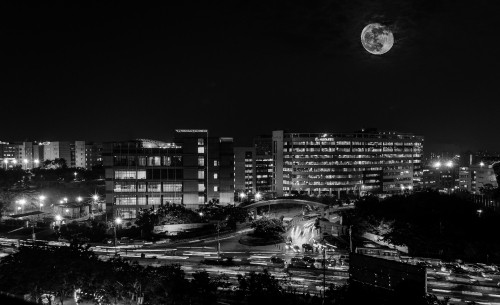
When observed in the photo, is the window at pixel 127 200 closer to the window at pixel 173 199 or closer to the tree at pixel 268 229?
the window at pixel 173 199

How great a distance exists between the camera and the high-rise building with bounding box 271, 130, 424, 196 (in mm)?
72500

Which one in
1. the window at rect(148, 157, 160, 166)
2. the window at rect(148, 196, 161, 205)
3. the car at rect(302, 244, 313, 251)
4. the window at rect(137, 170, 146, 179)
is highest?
the window at rect(148, 157, 160, 166)

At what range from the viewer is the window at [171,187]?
48.2 meters

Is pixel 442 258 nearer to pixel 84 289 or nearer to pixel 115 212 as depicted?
pixel 84 289

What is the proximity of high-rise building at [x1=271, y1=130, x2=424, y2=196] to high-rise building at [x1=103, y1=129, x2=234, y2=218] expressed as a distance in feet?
83.8

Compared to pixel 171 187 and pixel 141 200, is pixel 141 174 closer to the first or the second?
pixel 141 200

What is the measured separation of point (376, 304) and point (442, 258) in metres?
16.7

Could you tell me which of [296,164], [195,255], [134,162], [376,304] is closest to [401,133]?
[296,164]

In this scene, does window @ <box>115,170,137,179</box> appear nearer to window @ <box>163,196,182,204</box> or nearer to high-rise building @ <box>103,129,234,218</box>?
high-rise building @ <box>103,129,234,218</box>

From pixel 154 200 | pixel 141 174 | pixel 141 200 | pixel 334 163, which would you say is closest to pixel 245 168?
pixel 334 163

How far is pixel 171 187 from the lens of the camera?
1902 inches

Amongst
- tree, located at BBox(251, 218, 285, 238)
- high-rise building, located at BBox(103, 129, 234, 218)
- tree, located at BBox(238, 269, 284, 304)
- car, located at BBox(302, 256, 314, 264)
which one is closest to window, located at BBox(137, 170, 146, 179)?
high-rise building, located at BBox(103, 129, 234, 218)

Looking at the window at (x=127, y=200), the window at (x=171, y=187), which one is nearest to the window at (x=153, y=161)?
the window at (x=171, y=187)

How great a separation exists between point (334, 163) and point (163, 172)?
34.8 meters
